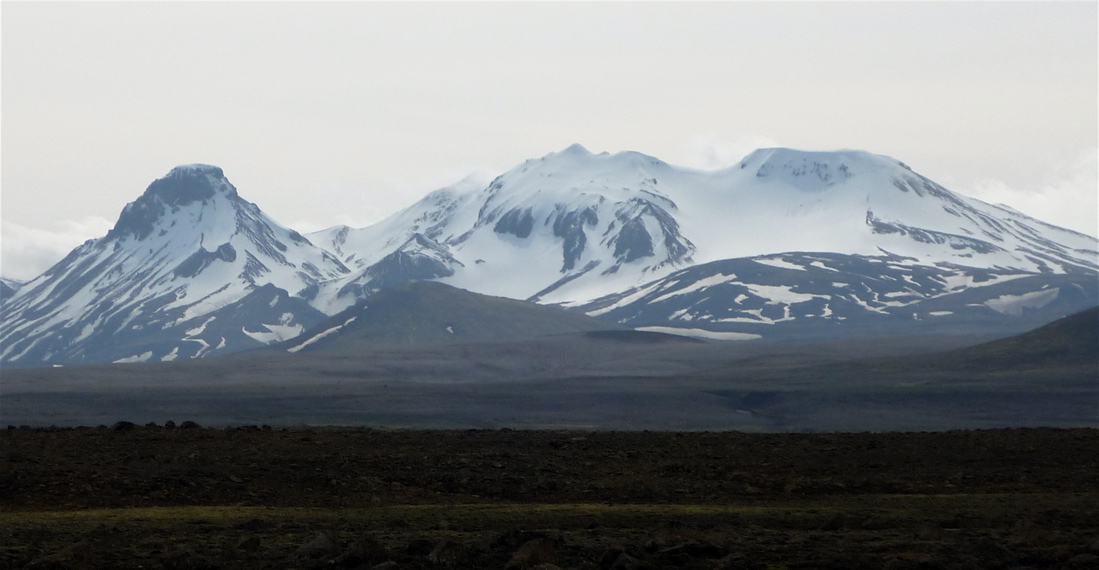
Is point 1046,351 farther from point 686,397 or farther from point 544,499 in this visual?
point 544,499

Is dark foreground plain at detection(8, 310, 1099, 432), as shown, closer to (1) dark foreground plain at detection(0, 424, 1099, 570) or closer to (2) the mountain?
(2) the mountain

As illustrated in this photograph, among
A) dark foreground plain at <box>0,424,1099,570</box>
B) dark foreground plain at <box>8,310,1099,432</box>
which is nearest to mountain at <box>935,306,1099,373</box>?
dark foreground plain at <box>8,310,1099,432</box>


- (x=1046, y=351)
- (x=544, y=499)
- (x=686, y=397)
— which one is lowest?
(x=544, y=499)

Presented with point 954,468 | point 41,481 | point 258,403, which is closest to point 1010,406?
point 258,403

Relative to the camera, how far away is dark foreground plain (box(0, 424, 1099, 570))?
23078 millimetres

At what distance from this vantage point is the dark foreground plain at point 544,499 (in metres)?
23.1

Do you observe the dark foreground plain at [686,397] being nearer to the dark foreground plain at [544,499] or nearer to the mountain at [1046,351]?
the mountain at [1046,351]

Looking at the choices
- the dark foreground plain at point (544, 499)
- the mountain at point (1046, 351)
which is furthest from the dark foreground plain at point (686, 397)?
the dark foreground plain at point (544, 499)

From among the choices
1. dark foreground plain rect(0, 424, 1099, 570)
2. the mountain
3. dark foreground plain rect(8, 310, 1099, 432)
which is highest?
the mountain

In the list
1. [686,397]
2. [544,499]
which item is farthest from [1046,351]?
[544,499]

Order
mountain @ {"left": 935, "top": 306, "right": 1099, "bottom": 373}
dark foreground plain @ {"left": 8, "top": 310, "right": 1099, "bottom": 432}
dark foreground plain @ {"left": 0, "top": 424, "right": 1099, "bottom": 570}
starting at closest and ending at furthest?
dark foreground plain @ {"left": 0, "top": 424, "right": 1099, "bottom": 570}, dark foreground plain @ {"left": 8, "top": 310, "right": 1099, "bottom": 432}, mountain @ {"left": 935, "top": 306, "right": 1099, "bottom": 373}

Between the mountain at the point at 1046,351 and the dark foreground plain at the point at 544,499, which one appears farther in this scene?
the mountain at the point at 1046,351

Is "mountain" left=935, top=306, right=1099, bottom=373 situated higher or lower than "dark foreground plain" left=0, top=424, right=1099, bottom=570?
higher

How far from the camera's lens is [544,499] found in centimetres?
3606
